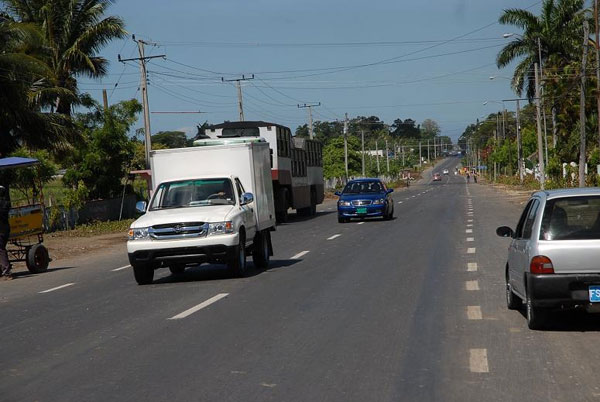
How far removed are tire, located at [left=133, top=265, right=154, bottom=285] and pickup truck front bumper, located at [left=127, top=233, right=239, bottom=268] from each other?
0.51m

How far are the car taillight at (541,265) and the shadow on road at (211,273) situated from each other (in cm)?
786

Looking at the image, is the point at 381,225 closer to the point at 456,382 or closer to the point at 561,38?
the point at 456,382

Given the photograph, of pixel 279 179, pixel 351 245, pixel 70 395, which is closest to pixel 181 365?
pixel 70 395

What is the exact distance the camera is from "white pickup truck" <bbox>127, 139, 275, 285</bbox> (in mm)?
15594

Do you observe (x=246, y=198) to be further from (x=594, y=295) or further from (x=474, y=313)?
(x=594, y=295)

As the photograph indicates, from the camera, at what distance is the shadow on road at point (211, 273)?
661 inches

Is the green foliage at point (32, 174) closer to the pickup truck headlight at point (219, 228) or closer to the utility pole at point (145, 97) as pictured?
the utility pole at point (145, 97)

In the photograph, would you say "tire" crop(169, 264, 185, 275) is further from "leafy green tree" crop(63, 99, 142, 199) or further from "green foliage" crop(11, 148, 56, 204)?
"leafy green tree" crop(63, 99, 142, 199)

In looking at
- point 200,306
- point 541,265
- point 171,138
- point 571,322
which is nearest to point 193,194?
point 200,306

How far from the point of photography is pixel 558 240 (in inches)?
369

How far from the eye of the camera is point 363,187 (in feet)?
115

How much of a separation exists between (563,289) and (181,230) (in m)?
7.85

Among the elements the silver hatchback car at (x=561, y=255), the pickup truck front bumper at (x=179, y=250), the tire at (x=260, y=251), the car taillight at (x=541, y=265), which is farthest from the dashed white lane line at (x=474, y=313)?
the tire at (x=260, y=251)

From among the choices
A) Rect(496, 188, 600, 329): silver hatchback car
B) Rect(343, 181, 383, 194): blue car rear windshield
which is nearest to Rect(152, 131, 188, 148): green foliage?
Rect(343, 181, 383, 194): blue car rear windshield
